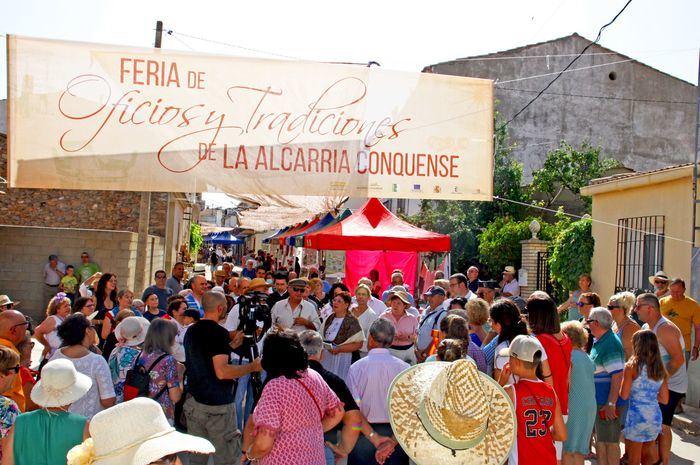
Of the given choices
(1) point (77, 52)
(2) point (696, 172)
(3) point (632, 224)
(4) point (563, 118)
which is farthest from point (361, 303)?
(4) point (563, 118)

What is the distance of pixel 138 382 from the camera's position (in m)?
5.47

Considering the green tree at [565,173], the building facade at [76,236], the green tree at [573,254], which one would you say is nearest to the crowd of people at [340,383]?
the building facade at [76,236]

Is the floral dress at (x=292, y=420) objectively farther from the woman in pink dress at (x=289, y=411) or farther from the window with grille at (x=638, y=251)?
the window with grille at (x=638, y=251)

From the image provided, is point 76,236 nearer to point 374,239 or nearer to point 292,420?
point 374,239

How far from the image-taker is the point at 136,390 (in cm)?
544

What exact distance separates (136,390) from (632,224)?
1016 cm

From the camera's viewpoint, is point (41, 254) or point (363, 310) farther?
point (41, 254)

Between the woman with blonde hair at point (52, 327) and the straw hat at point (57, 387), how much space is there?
2733 millimetres

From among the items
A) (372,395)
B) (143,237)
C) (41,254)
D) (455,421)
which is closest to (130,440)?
(455,421)

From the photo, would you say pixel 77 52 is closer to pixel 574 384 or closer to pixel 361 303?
pixel 361 303

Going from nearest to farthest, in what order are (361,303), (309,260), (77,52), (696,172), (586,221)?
(77,52) < (361,303) < (696,172) < (586,221) < (309,260)

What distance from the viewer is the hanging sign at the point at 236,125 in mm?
6465

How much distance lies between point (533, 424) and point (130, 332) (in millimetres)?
3357

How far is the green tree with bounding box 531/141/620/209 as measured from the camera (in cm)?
2398
